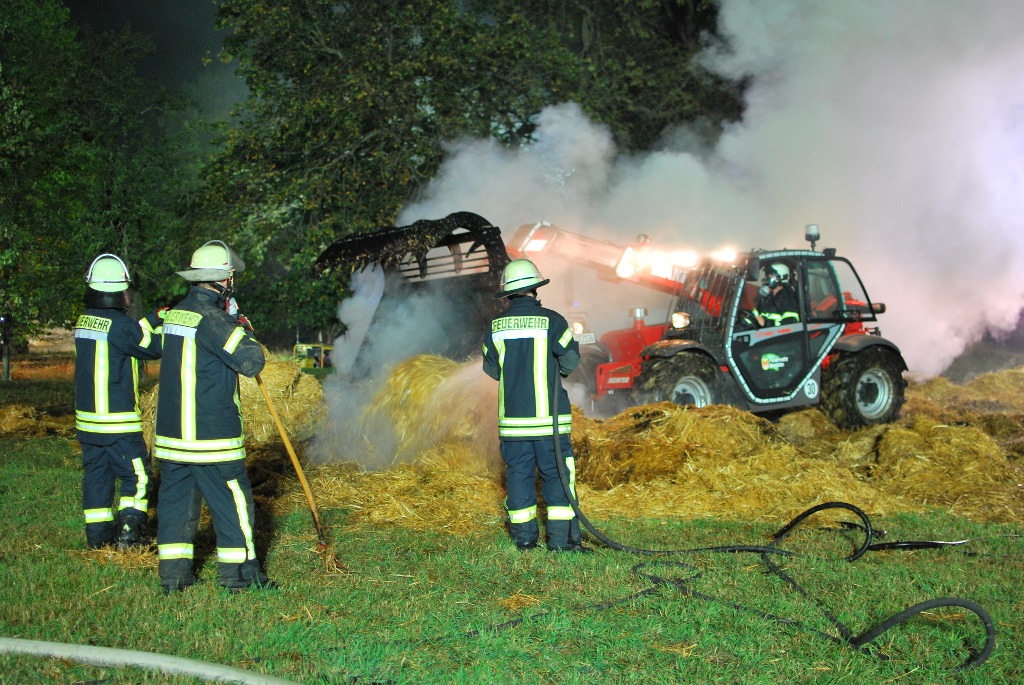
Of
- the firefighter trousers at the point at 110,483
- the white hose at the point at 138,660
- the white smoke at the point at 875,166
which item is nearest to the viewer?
the white hose at the point at 138,660

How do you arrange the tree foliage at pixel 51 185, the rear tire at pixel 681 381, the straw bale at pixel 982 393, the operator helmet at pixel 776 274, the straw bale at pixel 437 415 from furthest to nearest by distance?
the straw bale at pixel 982 393 < the tree foliage at pixel 51 185 < the operator helmet at pixel 776 274 < the rear tire at pixel 681 381 < the straw bale at pixel 437 415

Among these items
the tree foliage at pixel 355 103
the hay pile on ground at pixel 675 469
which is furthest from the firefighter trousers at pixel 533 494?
the tree foliage at pixel 355 103

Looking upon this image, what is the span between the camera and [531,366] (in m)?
6.46

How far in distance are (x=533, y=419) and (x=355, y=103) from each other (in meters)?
11.6

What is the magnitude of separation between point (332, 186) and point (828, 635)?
14.2m

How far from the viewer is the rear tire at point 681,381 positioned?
10.6m

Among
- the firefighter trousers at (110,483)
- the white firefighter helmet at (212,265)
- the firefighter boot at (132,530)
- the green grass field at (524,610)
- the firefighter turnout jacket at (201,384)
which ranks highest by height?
the white firefighter helmet at (212,265)

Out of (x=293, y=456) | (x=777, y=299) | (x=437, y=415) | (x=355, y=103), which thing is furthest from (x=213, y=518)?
(x=355, y=103)

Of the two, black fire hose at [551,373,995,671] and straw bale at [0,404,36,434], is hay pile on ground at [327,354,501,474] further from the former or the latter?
straw bale at [0,404,36,434]

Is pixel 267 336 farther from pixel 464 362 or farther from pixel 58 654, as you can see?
pixel 58 654

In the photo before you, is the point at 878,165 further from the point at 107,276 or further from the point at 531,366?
the point at 107,276

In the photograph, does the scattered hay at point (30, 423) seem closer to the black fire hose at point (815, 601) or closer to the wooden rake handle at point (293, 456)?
the wooden rake handle at point (293, 456)

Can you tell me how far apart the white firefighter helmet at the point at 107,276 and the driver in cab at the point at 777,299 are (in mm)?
7423

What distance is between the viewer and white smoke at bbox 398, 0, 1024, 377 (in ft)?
53.1
